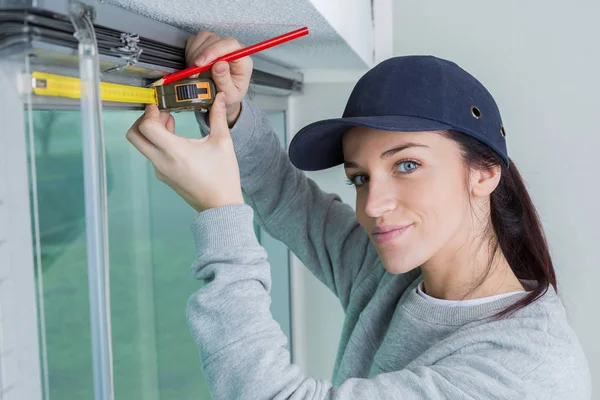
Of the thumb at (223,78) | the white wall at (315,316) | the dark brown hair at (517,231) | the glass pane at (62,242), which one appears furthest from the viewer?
the white wall at (315,316)

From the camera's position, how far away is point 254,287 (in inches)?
34.2

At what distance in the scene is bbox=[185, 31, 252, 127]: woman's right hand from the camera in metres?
0.91

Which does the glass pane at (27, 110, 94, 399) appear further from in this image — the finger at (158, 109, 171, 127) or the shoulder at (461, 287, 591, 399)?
the shoulder at (461, 287, 591, 399)

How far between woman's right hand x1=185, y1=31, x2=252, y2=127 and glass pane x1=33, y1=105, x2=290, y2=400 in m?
0.16

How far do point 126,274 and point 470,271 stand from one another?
63 cm

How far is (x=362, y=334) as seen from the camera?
1.24 m

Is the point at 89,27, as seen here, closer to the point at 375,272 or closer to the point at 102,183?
the point at 102,183

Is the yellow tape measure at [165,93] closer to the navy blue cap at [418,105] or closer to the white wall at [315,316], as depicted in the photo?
the navy blue cap at [418,105]

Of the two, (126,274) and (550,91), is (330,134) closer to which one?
(126,274)

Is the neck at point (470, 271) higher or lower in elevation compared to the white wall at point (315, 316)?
higher

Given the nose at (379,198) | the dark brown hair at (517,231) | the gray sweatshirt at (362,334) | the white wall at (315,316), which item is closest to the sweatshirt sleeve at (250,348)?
the gray sweatshirt at (362,334)

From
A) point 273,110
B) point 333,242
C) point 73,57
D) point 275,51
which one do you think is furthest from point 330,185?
point 73,57

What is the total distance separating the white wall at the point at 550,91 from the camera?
1.51 m

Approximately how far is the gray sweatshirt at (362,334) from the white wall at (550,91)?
47cm
